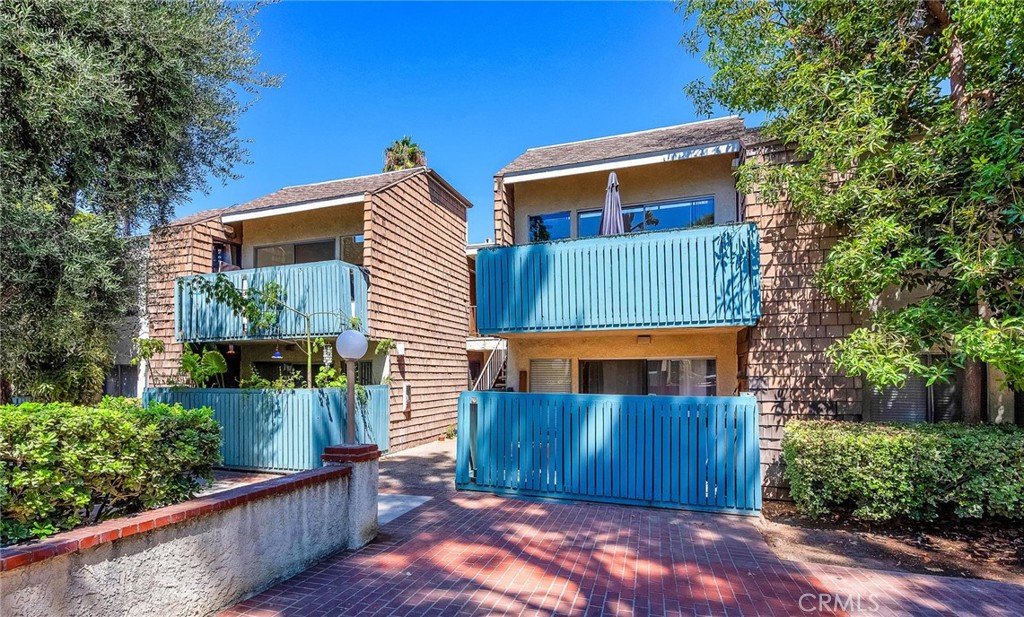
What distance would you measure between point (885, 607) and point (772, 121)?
6.47m

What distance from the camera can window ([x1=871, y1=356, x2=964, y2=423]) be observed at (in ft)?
24.7

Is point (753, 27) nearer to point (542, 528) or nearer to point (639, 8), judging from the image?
point (639, 8)

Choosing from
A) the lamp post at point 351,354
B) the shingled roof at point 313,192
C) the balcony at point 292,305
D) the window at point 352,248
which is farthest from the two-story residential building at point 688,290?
the window at point 352,248

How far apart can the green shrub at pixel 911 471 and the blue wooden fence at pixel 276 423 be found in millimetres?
7812

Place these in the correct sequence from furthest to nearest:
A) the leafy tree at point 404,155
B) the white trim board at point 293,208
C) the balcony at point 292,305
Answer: the leafy tree at point 404,155 → the white trim board at point 293,208 → the balcony at point 292,305

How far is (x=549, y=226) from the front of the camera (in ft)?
33.5

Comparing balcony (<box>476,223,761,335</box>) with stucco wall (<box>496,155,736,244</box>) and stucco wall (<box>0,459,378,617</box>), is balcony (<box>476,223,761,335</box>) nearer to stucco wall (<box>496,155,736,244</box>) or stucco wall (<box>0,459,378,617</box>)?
stucco wall (<box>496,155,736,244</box>)

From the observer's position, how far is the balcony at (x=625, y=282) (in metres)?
7.25

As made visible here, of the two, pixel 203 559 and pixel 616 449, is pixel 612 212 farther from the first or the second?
pixel 203 559

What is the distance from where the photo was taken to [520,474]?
7.81 m

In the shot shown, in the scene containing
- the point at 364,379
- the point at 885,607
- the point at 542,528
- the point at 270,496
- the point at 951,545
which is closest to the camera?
the point at 885,607

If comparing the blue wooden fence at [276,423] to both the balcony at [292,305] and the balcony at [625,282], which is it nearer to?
the balcony at [292,305]

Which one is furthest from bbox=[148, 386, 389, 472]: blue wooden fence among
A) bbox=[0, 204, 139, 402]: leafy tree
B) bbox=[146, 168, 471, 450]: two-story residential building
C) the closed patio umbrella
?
the closed patio umbrella

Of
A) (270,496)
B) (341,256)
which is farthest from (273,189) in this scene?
(270,496)
